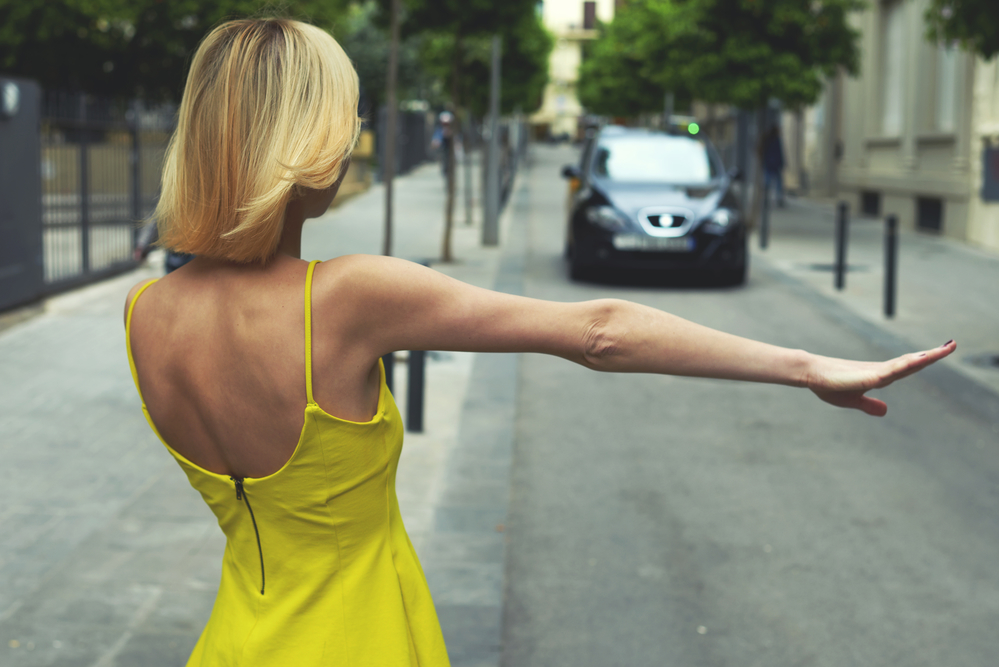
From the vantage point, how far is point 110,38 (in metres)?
25.2

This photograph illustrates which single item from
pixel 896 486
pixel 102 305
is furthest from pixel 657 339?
pixel 102 305

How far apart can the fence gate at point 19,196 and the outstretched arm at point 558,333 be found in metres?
9.45

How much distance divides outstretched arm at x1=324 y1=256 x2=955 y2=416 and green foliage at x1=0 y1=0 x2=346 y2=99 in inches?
869

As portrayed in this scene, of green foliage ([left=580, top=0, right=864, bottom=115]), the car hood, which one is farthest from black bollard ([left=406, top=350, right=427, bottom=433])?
green foliage ([left=580, top=0, right=864, bottom=115])

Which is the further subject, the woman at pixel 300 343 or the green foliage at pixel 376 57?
the green foliage at pixel 376 57

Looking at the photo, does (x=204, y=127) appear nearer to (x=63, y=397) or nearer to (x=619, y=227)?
(x=63, y=397)

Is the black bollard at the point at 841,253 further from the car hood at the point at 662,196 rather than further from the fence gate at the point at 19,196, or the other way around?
the fence gate at the point at 19,196

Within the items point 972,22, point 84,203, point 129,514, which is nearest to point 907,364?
point 129,514

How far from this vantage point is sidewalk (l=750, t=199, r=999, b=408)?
9.18 meters

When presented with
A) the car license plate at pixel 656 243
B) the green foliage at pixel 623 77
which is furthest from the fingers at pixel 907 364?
the green foliage at pixel 623 77

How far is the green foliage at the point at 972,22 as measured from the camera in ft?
24.8

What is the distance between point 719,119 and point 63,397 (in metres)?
41.2

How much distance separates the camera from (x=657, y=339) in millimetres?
1471

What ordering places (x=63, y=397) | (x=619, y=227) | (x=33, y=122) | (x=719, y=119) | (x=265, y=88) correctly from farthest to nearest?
1. (x=719, y=119)
2. (x=619, y=227)
3. (x=33, y=122)
4. (x=63, y=397)
5. (x=265, y=88)
